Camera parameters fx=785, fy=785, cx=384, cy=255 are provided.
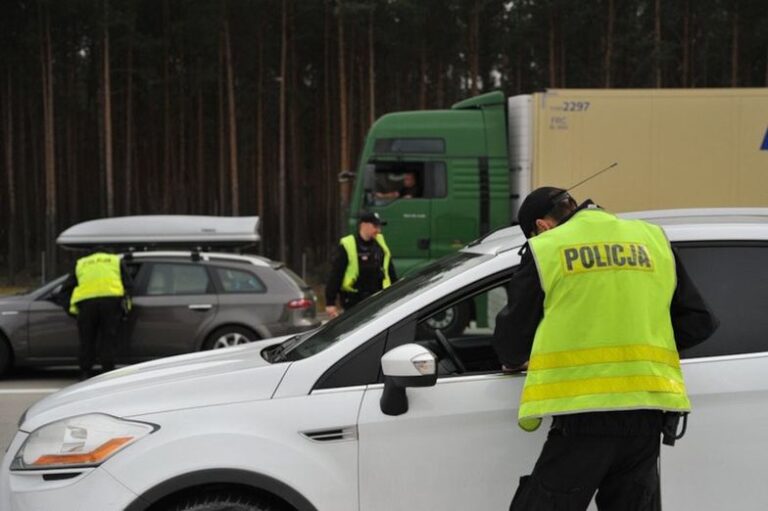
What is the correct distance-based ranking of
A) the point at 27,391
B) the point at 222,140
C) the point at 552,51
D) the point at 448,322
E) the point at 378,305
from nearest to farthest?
the point at 378,305, the point at 448,322, the point at 27,391, the point at 552,51, the point at 222,140

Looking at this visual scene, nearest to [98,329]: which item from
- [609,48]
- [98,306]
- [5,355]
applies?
[98,306]

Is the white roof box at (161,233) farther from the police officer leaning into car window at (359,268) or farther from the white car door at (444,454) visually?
the white car door at (444,454)

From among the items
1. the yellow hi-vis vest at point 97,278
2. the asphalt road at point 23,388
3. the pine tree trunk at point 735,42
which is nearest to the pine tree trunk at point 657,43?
the pine tree trunk at point 735,42

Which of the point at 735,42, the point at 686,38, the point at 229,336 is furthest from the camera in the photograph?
the point at 686,38

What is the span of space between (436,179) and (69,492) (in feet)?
31.0

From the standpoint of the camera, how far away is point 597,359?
8.39 ft

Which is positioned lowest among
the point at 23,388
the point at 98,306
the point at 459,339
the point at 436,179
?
the point at 23,388

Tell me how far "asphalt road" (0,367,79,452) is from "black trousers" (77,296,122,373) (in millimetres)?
509

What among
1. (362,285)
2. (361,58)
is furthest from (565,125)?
(361,58)

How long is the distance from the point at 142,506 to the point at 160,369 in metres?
0.86

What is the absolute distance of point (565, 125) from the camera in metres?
11.6

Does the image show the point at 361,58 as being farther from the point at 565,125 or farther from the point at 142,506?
the point at 142,506

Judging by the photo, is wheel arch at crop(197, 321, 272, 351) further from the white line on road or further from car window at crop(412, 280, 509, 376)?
car window at crop(412, 280, 509, 376)

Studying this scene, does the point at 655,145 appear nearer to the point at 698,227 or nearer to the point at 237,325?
the point at 237,325
